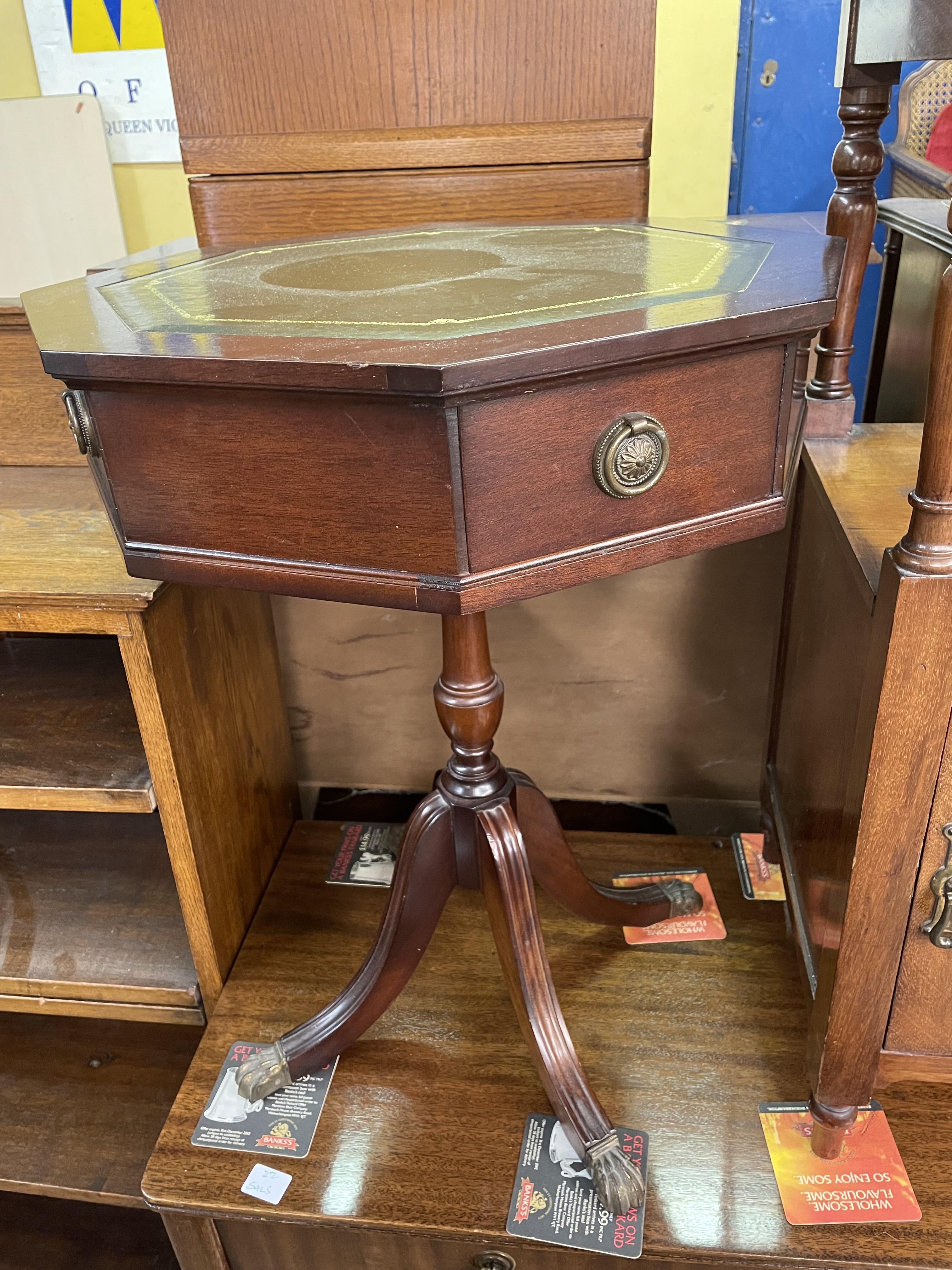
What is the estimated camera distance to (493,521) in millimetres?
555

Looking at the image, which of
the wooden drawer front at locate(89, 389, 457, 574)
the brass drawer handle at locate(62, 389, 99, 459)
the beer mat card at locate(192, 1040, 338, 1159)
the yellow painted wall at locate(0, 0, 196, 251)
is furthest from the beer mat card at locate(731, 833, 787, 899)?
the yellow painted wall at locate(0, 0, 196, 251)

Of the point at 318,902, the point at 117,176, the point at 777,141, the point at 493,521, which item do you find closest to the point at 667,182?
the point at 777,141

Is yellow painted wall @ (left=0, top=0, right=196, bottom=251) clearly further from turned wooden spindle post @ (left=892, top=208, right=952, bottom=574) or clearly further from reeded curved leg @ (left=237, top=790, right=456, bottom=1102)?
turned wooden spindle post @ (left=892, top=208, right=952, bottom=574)

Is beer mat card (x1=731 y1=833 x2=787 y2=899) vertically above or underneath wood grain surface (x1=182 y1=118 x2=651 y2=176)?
underneath

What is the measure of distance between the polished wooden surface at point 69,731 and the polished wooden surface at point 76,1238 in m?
0.60

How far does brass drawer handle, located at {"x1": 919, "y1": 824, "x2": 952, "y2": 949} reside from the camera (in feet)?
2.27

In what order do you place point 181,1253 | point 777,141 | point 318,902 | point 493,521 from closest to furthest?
point 493,521 < point 181,1253 < point 318,902 < point 777,141

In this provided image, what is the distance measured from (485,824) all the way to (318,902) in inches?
15.9

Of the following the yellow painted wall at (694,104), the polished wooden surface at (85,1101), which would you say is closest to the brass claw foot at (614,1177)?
the polished wooden surface at (85,1101)

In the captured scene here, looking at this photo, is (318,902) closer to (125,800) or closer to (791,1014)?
(125,800)

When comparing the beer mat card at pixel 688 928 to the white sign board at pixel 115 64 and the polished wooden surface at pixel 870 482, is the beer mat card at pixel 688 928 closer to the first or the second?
the polished wooden surface at pixel 870 482

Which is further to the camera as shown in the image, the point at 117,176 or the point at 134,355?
the point at 117,176

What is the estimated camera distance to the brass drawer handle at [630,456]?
22.3 inches

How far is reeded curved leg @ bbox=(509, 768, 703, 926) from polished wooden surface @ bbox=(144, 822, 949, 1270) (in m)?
0.04
